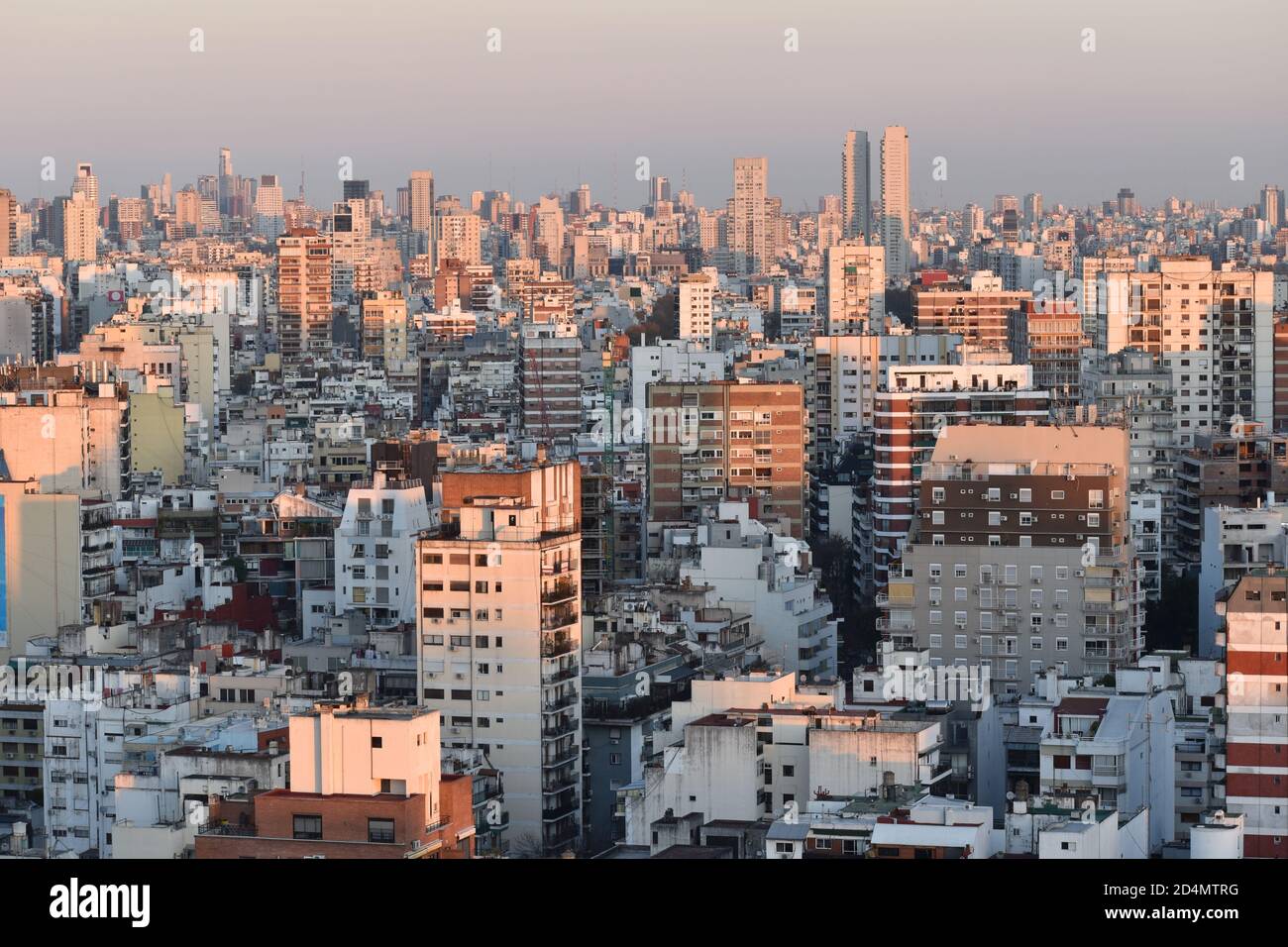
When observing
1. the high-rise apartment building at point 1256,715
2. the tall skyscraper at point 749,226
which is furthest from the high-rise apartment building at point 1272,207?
the high-rise apartment building at point 1256,715

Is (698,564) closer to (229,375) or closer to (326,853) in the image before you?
(326,853)

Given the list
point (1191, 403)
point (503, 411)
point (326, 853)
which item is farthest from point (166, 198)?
point (326, 853)

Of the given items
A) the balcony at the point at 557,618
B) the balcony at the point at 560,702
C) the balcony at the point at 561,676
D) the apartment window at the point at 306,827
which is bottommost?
the balcony at the point at 560,702

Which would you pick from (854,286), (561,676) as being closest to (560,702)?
(561,676)

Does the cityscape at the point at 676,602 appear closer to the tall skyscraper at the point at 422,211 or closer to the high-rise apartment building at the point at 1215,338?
the high-rise apartment building at the point at 1215,338

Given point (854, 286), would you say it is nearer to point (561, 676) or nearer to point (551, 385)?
point (551, 385)

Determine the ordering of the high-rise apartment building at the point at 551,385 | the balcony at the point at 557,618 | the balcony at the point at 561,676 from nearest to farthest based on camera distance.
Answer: the balcony at the point at 561,676 → the balcony at the point at 557,618 → the high-rise apartment building at the point at 551,385

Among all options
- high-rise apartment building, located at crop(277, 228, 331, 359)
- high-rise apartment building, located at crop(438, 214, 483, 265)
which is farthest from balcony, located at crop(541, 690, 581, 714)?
high-rise apartment building, located at crop(438, 214, 483, 265)
